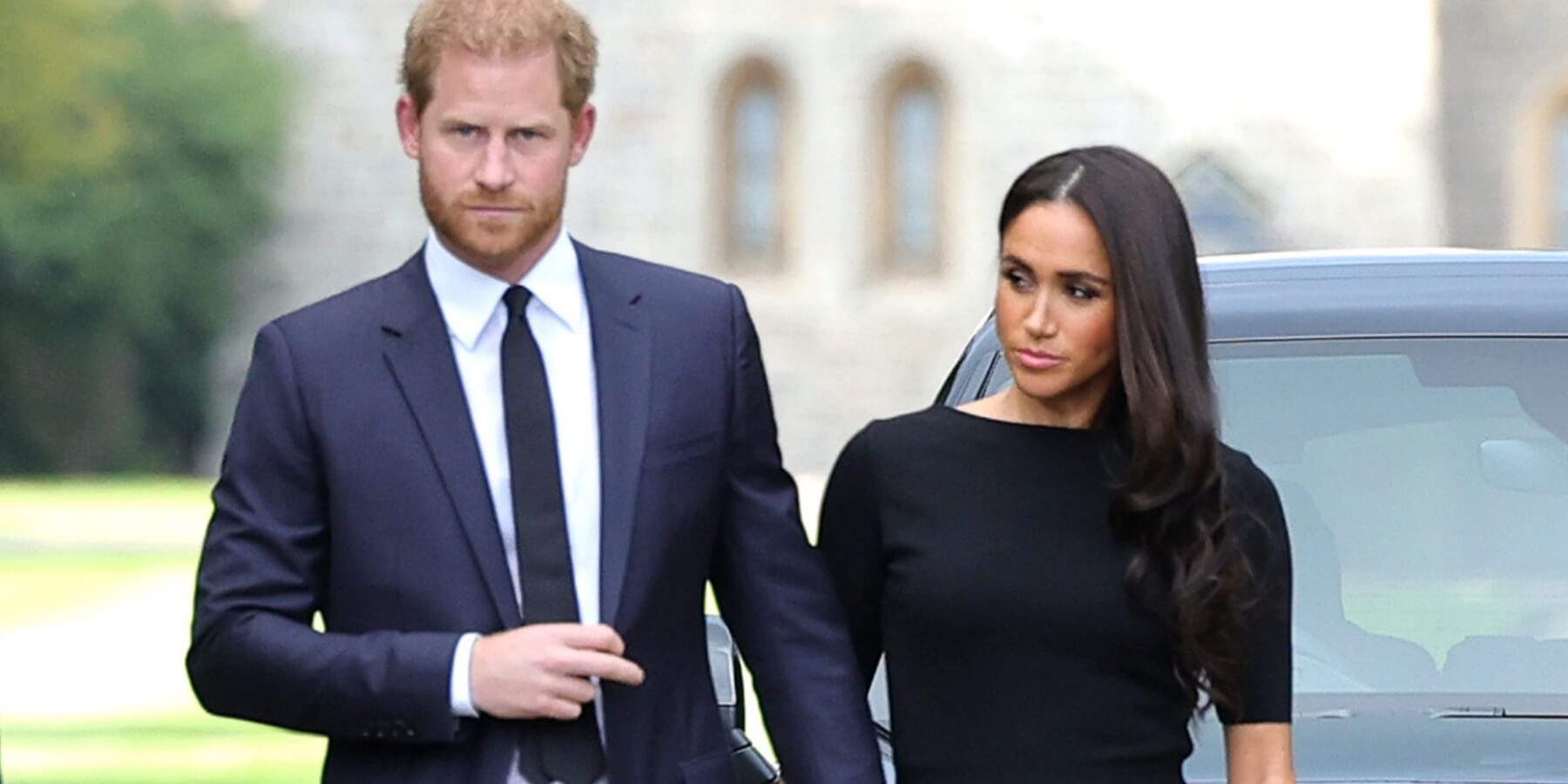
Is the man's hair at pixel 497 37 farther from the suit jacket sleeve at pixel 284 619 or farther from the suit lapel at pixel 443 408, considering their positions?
A: the suit jacket sleeve at pixel 284 619

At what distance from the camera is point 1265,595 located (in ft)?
10.5

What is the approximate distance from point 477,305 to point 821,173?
33444 mm

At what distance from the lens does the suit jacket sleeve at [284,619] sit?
3.13m

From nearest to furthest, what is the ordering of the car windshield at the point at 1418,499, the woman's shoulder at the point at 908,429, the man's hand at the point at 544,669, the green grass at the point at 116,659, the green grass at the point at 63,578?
the man's hand at the point at 544,669, the woman's shoulder at the point at 908,429, the car windshield at the point at 1418,499, the green grass at the point at 116,659, the green grass at the point at 63,578

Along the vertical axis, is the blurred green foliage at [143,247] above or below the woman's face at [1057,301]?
above

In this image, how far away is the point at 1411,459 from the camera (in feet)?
13.6

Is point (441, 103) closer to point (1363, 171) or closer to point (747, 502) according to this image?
point (747, 502)

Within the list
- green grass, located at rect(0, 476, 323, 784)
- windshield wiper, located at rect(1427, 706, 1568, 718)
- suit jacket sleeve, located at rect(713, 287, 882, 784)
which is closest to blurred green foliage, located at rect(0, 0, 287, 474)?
green grass, located at rect(0, 476, 323, 784)

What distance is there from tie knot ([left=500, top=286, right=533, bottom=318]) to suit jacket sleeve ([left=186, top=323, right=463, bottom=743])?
23 centimetres

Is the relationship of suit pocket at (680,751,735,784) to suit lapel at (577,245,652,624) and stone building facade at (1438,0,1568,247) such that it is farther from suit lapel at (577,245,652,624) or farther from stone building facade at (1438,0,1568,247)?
stone building facade at (1438,0,1568,247)

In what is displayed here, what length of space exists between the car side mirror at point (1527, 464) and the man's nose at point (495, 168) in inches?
62.1

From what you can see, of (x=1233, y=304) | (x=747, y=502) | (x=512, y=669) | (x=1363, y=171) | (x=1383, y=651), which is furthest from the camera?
(x=1363, y=171)

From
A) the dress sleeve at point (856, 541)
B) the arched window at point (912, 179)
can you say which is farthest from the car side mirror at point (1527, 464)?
the arched window at point (912, 179)

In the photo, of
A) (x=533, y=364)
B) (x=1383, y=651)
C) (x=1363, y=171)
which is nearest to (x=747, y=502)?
(x=533, y=364)
